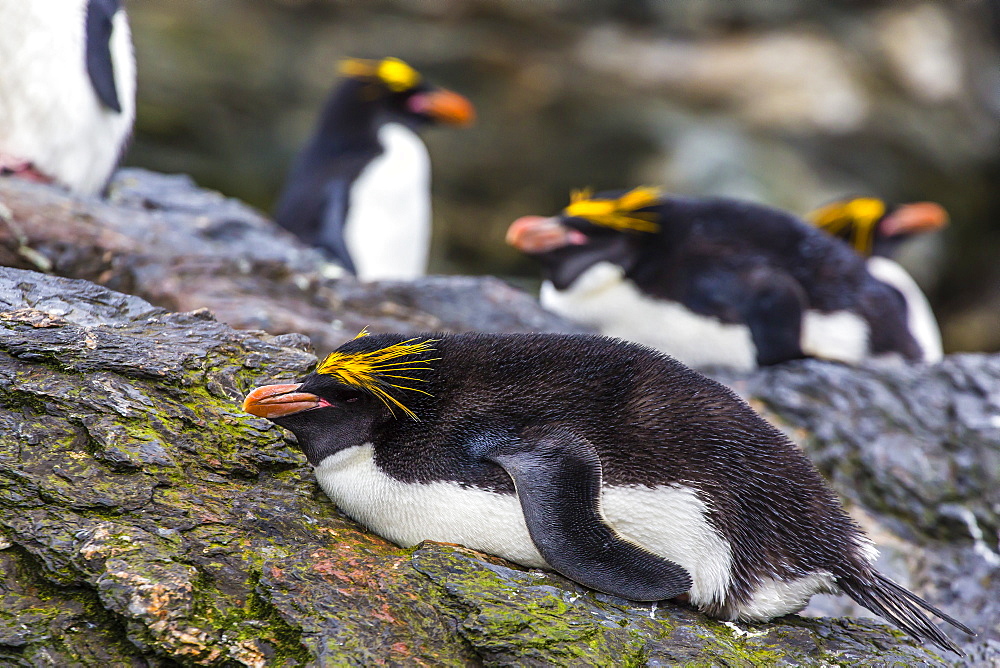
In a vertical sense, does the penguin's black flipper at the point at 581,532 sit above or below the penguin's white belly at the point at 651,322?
above

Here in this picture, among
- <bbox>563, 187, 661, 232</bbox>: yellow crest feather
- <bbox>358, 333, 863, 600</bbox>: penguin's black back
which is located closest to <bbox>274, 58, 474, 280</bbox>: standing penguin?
<bbox>563, 187, 661, 232</bbox>: yellow crest feather

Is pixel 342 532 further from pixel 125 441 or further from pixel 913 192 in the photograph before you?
pixel 913 192

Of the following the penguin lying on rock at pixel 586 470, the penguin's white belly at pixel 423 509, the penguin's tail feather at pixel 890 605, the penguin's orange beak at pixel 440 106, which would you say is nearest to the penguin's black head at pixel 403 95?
the penguin's orange beak at pixel 440 106

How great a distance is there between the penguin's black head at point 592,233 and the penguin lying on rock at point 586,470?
6.96 ft

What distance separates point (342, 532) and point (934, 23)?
417 inches

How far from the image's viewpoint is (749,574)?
2107 millimetres

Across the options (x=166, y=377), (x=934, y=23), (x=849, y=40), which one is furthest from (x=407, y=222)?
(x=934, y=23)

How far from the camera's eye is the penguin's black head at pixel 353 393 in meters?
2.19

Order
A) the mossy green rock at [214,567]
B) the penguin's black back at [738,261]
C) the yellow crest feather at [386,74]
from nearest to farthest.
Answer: the mossy green rock at [214,567]
the penguin's black back at [738,261]
the yellow crest feather at [386,74]

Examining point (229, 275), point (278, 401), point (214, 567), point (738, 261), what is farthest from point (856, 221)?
point (214, 567)

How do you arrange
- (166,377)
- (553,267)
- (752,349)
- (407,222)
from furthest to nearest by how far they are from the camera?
(407,222) < (553,267) < (752,349) < (166,377)

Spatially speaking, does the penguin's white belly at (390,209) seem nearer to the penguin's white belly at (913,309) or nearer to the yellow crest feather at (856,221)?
the yellow crest feather at (856,221)

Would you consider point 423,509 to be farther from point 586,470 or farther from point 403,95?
point 403,95

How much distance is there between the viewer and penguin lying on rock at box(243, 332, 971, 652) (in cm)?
203
